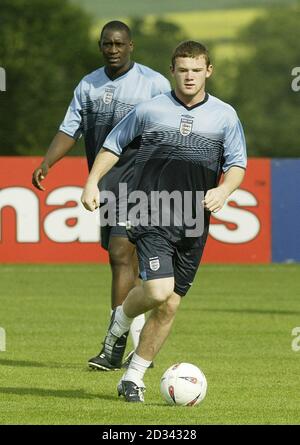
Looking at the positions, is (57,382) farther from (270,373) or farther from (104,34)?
(104,34)

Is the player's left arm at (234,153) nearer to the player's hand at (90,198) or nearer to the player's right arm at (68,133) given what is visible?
the player's hand at (90,198)

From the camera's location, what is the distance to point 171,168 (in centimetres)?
932

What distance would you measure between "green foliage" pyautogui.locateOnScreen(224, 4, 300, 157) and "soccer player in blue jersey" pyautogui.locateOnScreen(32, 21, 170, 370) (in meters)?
46.6

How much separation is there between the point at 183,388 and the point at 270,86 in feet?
210

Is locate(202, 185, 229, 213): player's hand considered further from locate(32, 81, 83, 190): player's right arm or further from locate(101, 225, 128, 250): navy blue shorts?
locate(32, 81, 83, 190): player's right arm

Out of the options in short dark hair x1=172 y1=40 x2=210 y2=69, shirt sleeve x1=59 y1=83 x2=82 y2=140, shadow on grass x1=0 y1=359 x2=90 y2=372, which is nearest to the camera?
short dark hair x1=172 y1=40 x2=210 y2=69

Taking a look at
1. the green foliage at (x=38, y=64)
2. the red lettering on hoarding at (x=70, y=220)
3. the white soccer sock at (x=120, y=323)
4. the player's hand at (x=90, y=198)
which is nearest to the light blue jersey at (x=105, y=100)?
Answer: the white soccer sock at (x=120, y=323)

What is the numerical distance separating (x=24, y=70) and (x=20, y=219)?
36571 millimetres

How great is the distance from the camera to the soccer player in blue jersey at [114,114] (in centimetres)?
1145

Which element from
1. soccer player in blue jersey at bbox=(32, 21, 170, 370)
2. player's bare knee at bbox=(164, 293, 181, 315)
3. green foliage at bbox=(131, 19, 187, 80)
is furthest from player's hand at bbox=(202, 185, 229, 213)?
green foliage at bbox=(131, 19, 187, 80)

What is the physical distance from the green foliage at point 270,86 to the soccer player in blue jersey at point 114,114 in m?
46.6

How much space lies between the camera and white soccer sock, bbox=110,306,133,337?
10.3 m

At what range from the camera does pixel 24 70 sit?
58812 mm
